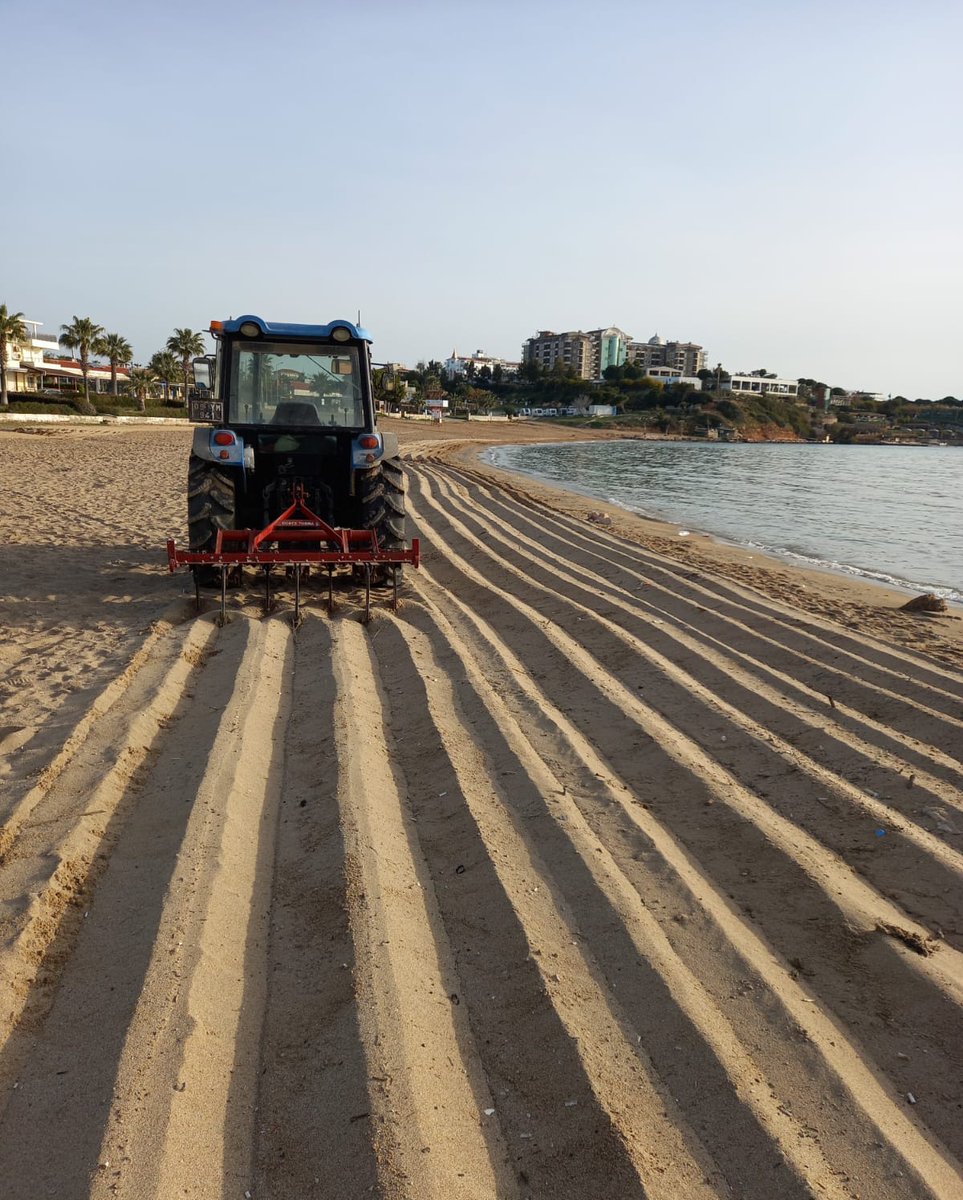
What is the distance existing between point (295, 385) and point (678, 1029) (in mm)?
5990

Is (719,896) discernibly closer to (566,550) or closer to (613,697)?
(613,697)

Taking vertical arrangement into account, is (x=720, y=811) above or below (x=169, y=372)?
below

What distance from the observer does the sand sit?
5.97 ft

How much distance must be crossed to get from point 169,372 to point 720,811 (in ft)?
188

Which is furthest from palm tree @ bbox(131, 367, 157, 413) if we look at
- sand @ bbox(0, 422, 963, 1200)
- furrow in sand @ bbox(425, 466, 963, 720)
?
sand @ bbox(0, 422, 963, 1200)

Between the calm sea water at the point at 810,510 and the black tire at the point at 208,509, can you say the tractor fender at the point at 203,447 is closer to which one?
the black tire at the point at 208,509

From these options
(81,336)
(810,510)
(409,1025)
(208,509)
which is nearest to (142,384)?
(81,336)

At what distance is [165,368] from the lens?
176 ft

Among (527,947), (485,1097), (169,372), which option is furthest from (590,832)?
(169,372)

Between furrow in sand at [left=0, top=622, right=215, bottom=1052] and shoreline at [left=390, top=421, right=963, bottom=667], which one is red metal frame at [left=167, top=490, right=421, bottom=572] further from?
shoreline at [left=390, top=421, right=963, bottom=667]

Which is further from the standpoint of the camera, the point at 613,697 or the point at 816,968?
the point at 613,697

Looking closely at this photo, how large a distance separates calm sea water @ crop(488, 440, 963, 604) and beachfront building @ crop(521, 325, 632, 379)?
365ft

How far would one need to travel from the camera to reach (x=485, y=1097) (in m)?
1.96

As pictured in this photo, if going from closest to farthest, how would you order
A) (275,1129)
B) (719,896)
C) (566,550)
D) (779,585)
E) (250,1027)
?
1. (275,1129)
2. (250,1027)
3. (719,896)
4. (779,585)
5. (566,550)
